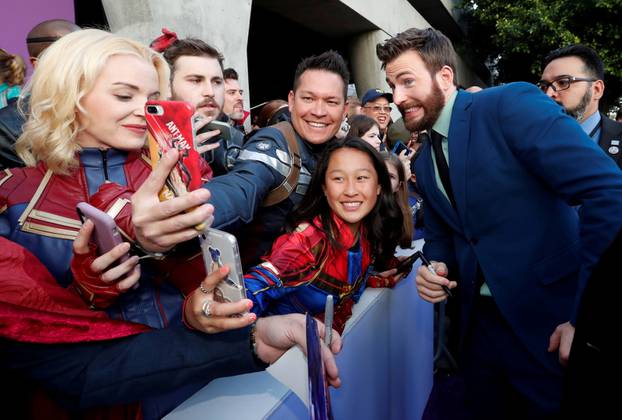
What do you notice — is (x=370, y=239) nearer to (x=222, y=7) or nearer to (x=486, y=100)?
(x=486, y=100)

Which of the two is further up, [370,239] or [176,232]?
[176,232]

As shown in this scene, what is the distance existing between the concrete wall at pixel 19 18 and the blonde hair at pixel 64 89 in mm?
2610

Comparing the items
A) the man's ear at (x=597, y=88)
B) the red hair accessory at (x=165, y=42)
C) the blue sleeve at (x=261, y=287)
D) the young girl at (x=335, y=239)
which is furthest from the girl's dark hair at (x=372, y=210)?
the man's ear at (x=597, y=88)

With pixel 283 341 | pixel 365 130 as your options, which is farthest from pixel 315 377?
pixel 365 130

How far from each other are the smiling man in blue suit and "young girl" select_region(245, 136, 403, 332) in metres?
0.25

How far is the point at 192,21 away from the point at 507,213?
3.97 meters

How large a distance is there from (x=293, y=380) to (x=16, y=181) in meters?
0.97

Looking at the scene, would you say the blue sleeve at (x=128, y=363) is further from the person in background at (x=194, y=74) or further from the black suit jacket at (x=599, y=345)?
the person in background at (x=194, y=74)

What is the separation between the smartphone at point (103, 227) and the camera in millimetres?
865

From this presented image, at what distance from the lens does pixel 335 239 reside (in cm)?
187

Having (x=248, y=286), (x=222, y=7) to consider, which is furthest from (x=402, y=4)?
(x=248, y=286)

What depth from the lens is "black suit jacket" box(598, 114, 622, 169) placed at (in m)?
3.02

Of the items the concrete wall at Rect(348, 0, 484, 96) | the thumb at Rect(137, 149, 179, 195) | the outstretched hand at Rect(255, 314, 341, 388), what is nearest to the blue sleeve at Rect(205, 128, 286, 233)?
the outstretched hand at Rect(255, 314, 341, 388)

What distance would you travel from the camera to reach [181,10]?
425 centimetres
